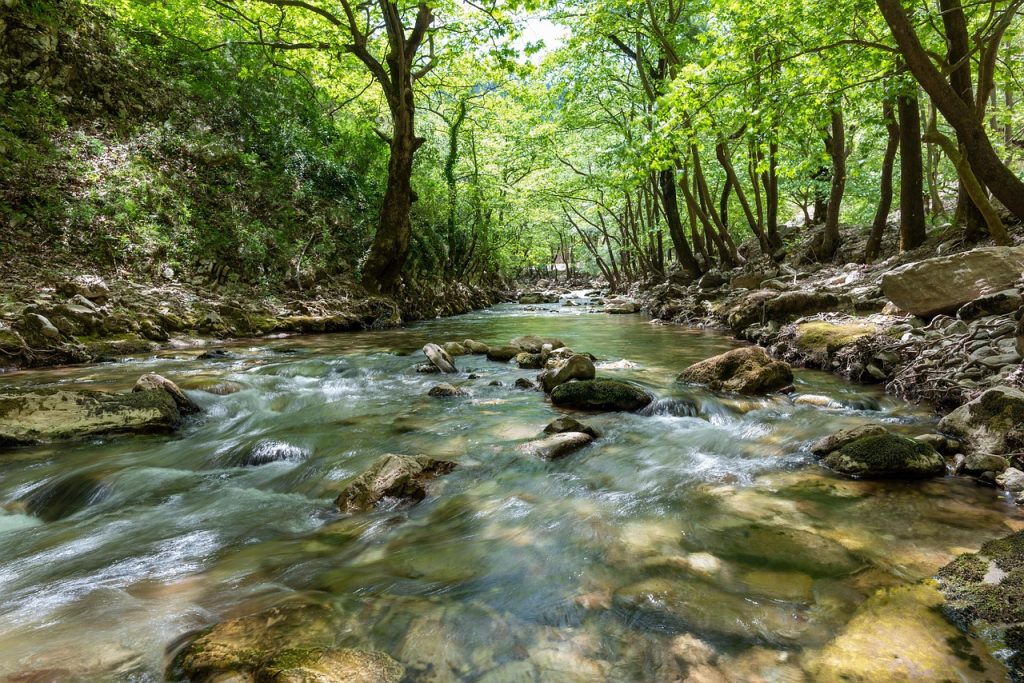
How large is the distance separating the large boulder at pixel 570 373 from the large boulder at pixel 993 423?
401cm

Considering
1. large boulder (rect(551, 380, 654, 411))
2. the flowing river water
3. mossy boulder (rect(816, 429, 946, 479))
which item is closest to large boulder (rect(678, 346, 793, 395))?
the flowing river water

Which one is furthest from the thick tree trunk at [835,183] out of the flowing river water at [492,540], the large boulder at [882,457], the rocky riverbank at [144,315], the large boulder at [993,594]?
the rocky riverbank at [144,315]

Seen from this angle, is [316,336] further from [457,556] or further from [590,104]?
[590,104]

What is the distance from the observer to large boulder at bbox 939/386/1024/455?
3656 millimetres

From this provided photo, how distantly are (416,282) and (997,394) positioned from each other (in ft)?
57.5

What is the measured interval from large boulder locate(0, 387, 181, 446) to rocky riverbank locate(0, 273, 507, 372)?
3.55 metres

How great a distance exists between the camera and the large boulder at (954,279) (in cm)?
611

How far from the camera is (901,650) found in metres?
2.00

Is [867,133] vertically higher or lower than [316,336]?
higher

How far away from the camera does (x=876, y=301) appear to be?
8617 millimetres

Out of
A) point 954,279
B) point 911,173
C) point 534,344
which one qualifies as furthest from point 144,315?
point 911,173

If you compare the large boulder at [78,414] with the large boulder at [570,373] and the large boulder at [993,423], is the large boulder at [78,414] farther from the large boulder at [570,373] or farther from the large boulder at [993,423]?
the large boulder at [993,423]

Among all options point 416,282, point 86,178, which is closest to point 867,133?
A: point 416,282

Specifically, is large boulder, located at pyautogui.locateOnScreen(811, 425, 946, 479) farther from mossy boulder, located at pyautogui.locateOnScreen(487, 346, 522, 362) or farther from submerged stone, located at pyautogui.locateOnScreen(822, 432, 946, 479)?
mossy boulder, located at pyautogui.locateOnScreen(487, 346, 522, 362)
